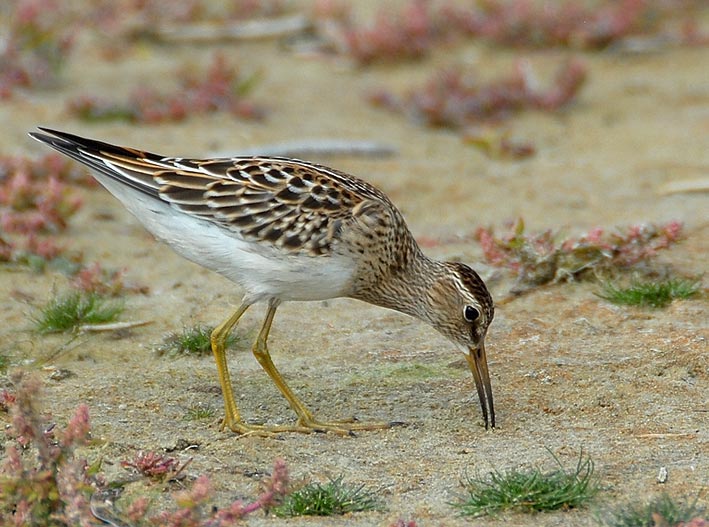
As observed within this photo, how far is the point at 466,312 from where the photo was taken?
5977mm

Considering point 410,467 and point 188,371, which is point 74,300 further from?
point 410,467

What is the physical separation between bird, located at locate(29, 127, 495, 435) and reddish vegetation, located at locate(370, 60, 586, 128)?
5173mm

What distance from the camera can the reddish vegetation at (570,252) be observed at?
7254 millimetres

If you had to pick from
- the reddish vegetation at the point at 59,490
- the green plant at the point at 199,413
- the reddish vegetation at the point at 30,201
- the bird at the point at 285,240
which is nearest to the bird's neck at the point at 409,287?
the bird at the point at 285,240

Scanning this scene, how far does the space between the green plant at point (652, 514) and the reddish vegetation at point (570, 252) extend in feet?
9.07

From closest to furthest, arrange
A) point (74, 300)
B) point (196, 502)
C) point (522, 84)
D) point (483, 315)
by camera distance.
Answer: point (196, 502) → point (483, 315) → point (74, 300) → point (522, 84)

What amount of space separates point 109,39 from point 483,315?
799cm

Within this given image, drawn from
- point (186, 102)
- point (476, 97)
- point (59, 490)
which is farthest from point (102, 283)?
point (476, 97)

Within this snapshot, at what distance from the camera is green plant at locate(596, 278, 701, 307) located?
22.6 feet

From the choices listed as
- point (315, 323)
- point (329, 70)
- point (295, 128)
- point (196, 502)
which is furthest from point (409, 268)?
point (329, 70)

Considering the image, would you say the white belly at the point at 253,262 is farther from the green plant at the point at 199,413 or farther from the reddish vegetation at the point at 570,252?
the reddish vegetation at the point at 570,252

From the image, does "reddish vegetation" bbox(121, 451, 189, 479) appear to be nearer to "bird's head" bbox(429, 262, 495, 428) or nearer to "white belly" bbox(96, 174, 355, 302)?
"white belly" bbox(96, 174, 355, 302)

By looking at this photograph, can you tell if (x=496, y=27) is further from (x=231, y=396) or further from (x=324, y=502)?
(x=324, y=502)

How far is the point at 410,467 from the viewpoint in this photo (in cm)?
528
